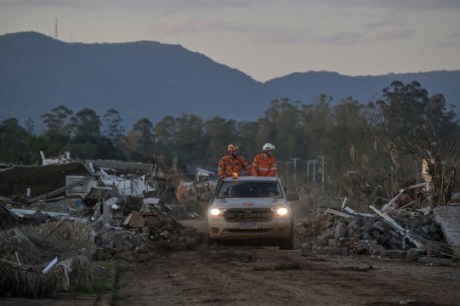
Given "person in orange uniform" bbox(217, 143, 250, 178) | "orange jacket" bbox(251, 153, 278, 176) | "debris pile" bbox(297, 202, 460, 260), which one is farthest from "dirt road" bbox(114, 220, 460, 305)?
"orange jacket" bbox(251, 153, 278, 176)

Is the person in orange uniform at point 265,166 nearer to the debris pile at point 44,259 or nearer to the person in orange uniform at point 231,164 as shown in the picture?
the person in orange uniform at point 231,164

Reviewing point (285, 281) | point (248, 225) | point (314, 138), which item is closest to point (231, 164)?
point (248, 225)

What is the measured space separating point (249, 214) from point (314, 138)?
10004 cm

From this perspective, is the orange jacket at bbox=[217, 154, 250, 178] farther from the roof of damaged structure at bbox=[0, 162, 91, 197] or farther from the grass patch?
the roof of damaged structure at bbox=[0, 162, 91, 197]

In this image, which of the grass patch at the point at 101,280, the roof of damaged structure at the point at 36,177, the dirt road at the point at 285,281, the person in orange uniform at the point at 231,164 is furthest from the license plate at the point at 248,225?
the roof of damaged structure at the point at 36,177

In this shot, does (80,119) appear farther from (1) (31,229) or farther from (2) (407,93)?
(1) (31,229)

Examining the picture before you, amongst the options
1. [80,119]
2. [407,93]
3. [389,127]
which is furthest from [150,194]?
[80,119]

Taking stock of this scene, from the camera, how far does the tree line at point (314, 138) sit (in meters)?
33.4

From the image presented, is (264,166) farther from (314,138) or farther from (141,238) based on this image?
(314,138)

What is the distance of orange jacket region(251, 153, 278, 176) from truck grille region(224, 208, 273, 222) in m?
3.29

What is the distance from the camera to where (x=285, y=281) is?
50.6 feet

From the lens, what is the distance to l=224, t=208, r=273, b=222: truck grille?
21.7 metres

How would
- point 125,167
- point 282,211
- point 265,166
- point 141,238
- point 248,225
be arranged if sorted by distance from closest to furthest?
point 248,225 → point 282,211 → point 141,238 → point 265,166 → point 125,167

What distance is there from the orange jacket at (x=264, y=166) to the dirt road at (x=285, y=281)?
Answer: 4.18 m
